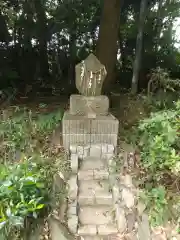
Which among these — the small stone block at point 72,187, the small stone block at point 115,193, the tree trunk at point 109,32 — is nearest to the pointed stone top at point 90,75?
the small stone block at point 72,187

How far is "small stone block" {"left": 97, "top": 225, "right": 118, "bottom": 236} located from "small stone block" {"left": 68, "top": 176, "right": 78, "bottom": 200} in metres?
0.52

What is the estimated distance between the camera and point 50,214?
9.04 ft

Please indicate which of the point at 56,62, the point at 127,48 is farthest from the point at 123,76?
the point at 56,62

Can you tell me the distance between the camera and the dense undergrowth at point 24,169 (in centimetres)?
231

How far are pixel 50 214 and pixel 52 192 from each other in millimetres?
288

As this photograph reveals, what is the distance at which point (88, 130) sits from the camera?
3.54 m

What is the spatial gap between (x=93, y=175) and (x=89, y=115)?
3.05ft

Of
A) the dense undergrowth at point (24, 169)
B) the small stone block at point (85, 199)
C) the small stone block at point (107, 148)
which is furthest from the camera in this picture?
the small stone block at point (107, 148)

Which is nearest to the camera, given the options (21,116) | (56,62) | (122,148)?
(122,148)

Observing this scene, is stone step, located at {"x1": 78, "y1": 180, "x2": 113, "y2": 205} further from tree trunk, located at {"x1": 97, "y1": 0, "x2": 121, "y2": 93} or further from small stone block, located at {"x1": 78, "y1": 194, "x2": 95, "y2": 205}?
tree trunk, located at {"x1": 97, "y1": 0, "x2": 121, "y2": 93}

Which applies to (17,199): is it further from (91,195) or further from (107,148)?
(107,148)

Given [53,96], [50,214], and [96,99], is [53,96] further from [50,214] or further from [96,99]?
[50,214]

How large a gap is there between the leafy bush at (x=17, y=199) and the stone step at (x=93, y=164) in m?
1.02

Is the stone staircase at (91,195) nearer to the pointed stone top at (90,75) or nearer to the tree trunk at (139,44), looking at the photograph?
the pointed stone top at (90,75)
